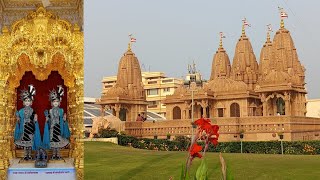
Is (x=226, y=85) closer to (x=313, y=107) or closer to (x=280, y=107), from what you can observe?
(x=280, y=107)

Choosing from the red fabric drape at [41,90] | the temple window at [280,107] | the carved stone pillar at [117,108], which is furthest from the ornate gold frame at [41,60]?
the carved stone pillar at [117,108]

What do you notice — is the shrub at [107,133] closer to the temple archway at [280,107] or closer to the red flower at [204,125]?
the temple archway at [280,107]

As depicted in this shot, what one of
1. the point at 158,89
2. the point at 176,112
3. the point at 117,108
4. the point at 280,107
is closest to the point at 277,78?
the point at 280,107

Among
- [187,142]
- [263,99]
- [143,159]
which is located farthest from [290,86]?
[143,159]

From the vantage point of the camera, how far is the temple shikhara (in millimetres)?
35188

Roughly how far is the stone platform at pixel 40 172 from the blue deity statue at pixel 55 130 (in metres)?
0.39

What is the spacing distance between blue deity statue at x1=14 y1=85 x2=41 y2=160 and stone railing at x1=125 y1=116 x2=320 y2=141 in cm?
2564

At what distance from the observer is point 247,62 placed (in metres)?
50.5

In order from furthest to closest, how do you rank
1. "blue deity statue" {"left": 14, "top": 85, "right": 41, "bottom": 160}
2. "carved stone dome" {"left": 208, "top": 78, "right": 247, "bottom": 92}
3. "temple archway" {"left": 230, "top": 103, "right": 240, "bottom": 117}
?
"temple archway" {"left": 230, "top": 103, "right": 240, "bottom": 117} < "carved stone dome" {"left": 208, "top": 78, "right": 247, "bottom": 92} < "blue deity statue" {"left": 14, "top": 85, "right": 41, "bottom": 160}

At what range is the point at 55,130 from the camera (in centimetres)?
1006

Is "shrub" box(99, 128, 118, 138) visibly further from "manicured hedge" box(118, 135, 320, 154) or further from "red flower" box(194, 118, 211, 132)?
"red flower" box(194, 118, 211, 132)

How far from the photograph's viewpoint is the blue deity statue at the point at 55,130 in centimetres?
1002

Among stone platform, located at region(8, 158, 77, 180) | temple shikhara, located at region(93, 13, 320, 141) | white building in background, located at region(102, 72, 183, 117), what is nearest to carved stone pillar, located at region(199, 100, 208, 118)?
temple shikhara, located at region(93, 13, 320, 141)

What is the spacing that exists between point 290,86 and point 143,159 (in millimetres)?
22815
